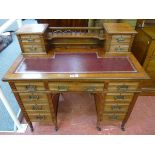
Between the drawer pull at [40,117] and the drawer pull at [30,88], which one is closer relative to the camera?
the drawer pull at [30,88]

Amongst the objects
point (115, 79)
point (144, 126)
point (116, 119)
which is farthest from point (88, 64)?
point (144, 126)

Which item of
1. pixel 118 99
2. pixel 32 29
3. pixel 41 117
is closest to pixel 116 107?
pixel 118 99

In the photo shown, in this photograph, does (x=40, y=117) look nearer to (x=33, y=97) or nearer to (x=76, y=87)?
(x=33, y=97)

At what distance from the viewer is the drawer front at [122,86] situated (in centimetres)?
117

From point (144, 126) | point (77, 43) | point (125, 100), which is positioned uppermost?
point (77, 43)

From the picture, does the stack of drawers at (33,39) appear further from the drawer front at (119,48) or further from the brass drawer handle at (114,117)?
the brass drawer handle at (114,117)

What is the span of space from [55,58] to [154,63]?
1207 millimetres

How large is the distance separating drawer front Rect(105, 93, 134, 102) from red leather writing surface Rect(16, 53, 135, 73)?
0.22 meters

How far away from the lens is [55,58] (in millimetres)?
1324

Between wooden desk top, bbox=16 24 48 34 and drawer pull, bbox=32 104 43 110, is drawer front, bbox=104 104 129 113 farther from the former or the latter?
wooden desk top, bbox=16 24 48 34

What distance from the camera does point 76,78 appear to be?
1.10m

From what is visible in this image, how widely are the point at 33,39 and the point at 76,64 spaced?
45 cm

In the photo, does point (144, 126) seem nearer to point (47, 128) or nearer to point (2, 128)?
point (47, 128)

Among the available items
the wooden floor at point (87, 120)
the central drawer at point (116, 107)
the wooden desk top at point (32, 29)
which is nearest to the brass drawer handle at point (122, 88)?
the central drawer at point (116, 107)
